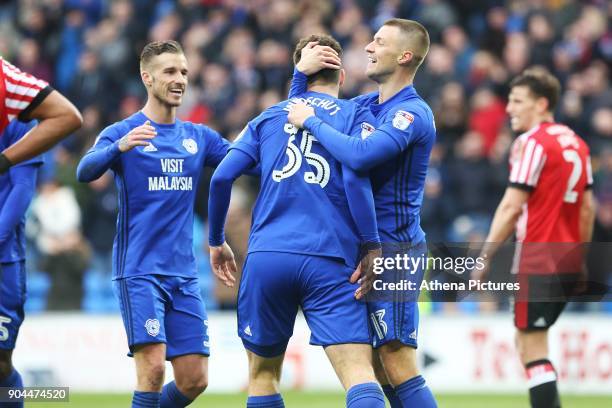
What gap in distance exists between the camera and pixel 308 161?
6.87 metres

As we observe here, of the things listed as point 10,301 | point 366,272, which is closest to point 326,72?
point 366,272

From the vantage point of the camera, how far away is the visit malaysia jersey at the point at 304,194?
6809mm

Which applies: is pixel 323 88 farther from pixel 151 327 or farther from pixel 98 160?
pixel 151 327

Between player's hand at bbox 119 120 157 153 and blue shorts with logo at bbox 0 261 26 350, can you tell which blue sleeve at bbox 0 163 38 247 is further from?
player's hand at bbox 119 120 157 153

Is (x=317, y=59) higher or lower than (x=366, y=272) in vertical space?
higher

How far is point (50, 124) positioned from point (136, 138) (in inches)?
40.1

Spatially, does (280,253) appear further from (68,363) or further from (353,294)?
(68,363)

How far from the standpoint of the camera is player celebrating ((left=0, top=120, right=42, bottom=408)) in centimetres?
778

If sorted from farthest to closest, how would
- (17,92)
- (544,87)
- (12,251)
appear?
1. (544,87)
2. (12,251)
3. (17,92)

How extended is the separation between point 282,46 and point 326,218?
1081 centimetres

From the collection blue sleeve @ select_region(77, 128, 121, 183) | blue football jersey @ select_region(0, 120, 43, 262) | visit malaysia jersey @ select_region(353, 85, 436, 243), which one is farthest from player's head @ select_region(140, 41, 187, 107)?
visit malaysia jersey @ select_region(353, 85, 436, 243)

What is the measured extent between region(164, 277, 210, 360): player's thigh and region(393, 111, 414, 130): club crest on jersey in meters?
1.91

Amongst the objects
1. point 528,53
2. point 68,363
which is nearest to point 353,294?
point 68,363

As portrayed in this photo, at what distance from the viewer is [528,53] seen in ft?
54.1
